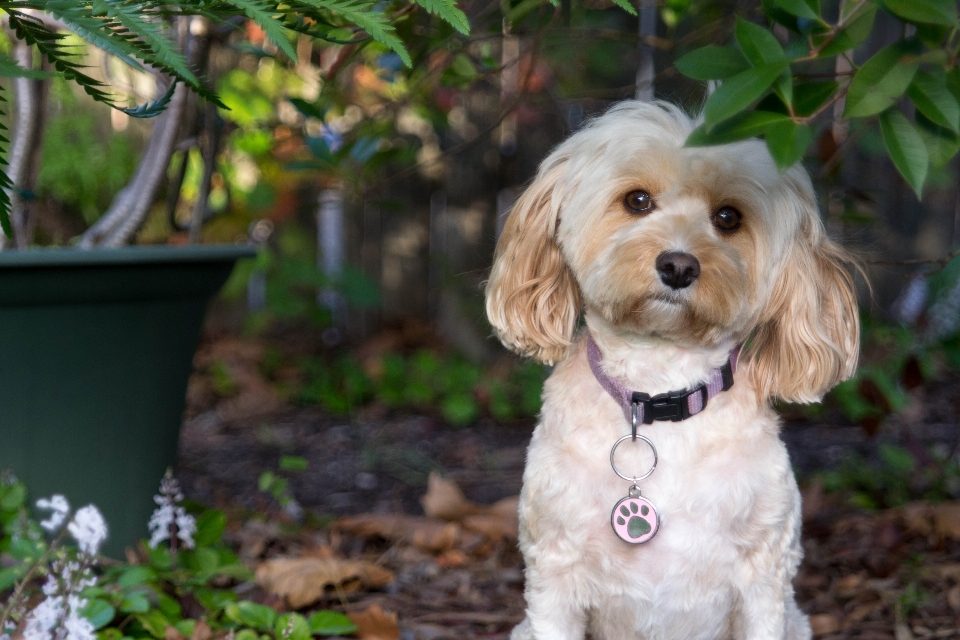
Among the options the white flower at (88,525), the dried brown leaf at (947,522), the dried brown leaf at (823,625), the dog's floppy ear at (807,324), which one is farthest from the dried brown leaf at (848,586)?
the white flower at (88,525)

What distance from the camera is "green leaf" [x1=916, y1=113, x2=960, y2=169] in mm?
1332

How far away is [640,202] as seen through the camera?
1.82 metres

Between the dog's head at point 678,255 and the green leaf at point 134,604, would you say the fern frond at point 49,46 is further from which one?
the green leaf at point 134,604

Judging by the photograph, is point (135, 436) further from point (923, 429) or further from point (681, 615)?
point (923, 429)

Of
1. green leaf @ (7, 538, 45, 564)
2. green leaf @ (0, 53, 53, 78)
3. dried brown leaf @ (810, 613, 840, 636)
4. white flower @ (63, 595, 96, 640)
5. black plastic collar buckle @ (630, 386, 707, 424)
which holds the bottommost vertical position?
dried brown leaf @ (810, 613, 840, 636)

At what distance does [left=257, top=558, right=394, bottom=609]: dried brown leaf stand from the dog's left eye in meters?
1.37

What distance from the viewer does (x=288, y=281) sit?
5.45 meters

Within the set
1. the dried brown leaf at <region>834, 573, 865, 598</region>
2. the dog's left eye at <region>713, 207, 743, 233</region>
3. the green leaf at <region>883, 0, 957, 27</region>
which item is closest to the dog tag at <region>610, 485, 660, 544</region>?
the dog's left eye at <region>713, 207, 743, 233</region>

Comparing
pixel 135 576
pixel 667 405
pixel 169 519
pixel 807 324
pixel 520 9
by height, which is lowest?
pixel 135 576

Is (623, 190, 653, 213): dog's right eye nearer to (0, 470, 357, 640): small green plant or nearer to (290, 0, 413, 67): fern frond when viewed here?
(290, 0, 413, 67): fern frond

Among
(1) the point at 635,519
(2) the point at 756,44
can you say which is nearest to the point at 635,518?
(1) the point at 635,519

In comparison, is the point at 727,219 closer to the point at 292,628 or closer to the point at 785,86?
the point at 785,86

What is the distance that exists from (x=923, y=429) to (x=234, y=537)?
10.6 ft

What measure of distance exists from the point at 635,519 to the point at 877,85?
2.78ft
